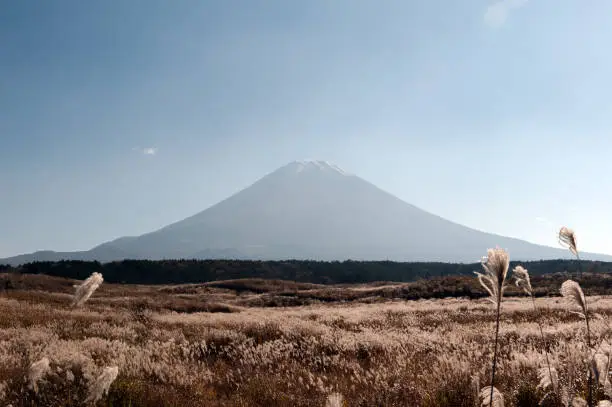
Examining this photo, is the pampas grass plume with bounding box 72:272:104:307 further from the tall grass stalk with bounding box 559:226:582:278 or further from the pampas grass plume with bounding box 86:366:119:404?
the tall grass stalk with bounding box 559:226:582:278

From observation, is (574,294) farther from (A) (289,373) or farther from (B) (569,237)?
(A) (289,373)

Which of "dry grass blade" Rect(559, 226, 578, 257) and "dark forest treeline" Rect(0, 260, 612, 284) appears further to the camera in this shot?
"dark forest treeline" Rect(0, 260, 612, 284)

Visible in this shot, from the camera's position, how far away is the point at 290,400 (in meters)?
5.64

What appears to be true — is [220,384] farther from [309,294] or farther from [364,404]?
[309,294]

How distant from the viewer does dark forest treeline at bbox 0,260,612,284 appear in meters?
101

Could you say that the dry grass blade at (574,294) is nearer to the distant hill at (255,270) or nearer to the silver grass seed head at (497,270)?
the silver grass seed head at (497,270)

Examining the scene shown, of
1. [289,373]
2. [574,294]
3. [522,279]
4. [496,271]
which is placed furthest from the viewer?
[289,373]

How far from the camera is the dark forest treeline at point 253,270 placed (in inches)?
3964

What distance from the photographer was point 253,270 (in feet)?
378

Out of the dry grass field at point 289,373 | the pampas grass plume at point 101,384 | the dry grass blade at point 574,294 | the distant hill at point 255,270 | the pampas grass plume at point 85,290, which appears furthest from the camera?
the distant hill at point 255,270

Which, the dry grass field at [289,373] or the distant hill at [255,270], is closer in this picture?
the dry grass field at [289,373]

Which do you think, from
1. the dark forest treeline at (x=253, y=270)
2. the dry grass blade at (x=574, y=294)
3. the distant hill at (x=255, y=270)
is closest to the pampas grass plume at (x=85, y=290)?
the dry grass blade at (x=574, y=294)

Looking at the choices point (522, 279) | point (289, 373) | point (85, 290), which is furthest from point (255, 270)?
point (522, 279)

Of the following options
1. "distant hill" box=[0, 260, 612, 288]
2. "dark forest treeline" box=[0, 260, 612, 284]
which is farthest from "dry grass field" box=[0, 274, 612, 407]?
"dark forest treeline" box=[0, 260, 612, 284]
